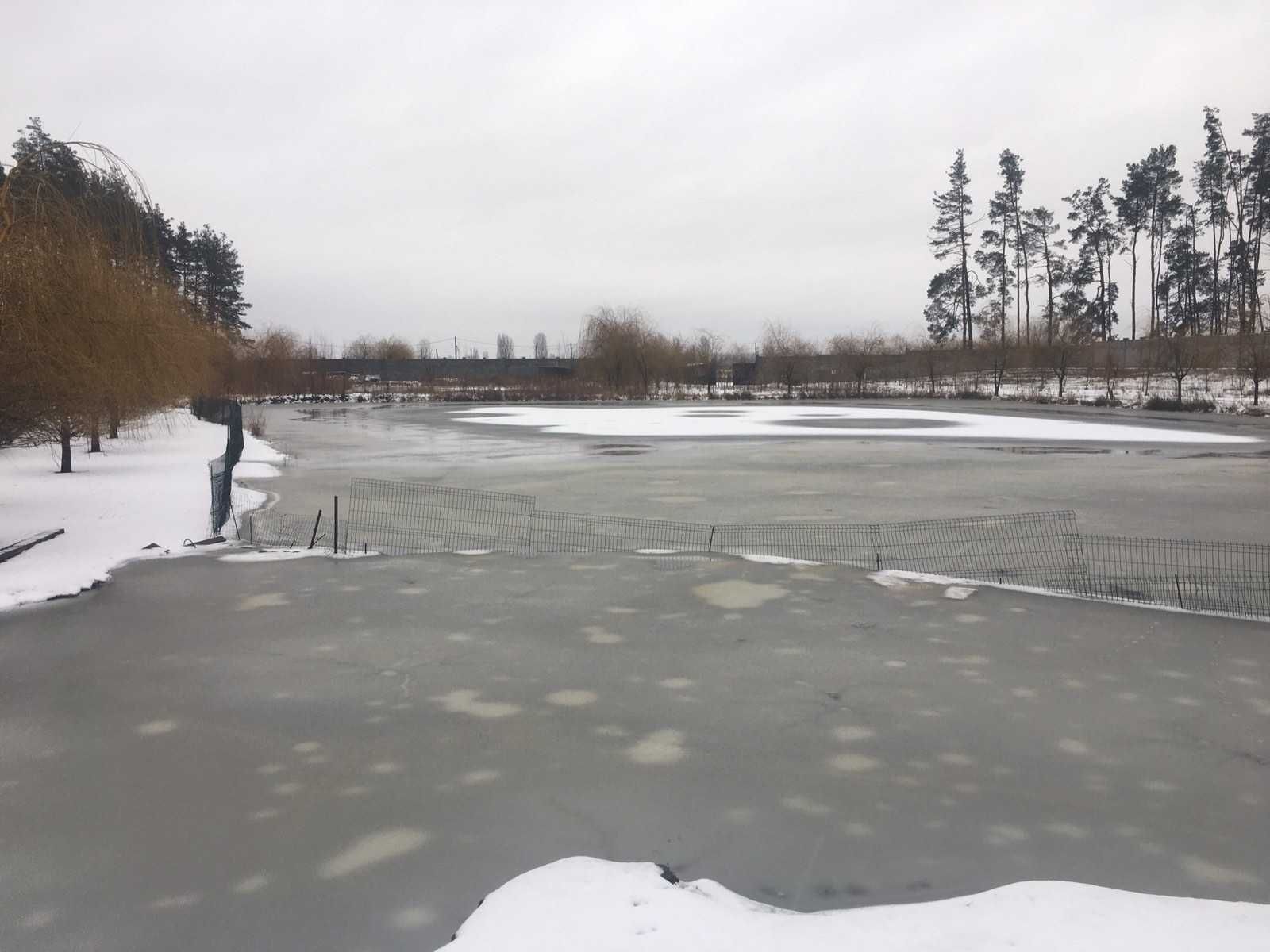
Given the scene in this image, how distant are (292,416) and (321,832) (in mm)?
40740

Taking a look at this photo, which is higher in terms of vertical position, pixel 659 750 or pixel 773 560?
pixel 773 560

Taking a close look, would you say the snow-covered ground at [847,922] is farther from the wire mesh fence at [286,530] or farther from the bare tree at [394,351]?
the bare tree at [394,351]

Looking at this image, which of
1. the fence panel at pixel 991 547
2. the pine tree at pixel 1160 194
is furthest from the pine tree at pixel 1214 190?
the fence panel at pixel 991 547

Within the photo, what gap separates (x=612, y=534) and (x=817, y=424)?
22.6 m

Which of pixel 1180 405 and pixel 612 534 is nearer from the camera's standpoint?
pixel 612 534

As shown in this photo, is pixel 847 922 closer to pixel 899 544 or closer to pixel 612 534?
pixel 899 544

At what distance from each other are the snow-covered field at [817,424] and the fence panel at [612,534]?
15.8 m

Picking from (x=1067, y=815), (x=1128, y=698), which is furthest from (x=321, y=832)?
(x=1128, y=698)

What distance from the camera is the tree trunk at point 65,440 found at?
48.9 ft

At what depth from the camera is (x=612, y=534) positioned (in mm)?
11312

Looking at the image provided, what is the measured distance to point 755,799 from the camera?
445 cm

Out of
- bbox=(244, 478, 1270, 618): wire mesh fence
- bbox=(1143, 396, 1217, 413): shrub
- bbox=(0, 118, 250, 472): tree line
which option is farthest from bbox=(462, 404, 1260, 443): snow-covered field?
bbox=(0, 118, 250, 472): tree line

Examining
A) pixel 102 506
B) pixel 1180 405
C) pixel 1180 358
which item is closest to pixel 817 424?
pixel 1180 405

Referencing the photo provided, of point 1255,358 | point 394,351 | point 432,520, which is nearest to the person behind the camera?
point 432,520
